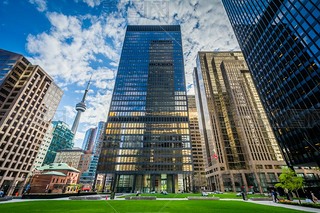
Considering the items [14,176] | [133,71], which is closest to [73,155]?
[14,176]

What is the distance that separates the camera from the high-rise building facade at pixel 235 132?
77.8 metres

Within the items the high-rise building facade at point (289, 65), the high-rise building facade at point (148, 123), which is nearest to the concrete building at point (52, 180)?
the high-rise building facade at point (148, 123)

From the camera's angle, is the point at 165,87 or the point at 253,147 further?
the point at 165,87

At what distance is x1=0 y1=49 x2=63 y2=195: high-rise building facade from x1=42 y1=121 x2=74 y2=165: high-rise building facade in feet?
263

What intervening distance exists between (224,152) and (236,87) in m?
47.6

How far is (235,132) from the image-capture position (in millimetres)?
92375

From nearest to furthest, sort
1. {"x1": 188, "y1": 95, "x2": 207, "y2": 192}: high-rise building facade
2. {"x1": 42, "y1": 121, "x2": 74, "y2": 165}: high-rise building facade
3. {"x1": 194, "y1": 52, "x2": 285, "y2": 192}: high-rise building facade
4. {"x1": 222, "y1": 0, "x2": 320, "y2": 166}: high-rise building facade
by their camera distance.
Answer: {"x1": 222, "y1": 0, "x2": 320, "y2": 166}: high-rise building facade < {"x1": 194, "y1": 52, "x2": 285, "y2": 192}: high-rise building facade < {"x1": 188, "y1": 95, "x2": 207, "y2": 192}: high-rise building facade < {"x1": 42, "y1": 121, "x2": 74, "y2": 165}: high-rise building facade

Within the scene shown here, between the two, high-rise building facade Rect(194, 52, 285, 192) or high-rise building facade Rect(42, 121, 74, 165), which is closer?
high-rise building facade Rect(194, 52, 285, 192)

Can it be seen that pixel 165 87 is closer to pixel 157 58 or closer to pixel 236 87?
pixel 157 58

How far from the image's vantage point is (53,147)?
452ft

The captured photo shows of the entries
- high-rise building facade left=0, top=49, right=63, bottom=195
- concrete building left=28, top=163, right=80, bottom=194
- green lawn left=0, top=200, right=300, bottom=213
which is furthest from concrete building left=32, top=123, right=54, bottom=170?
green lawn left=0, top=200, right=300, bottom=213

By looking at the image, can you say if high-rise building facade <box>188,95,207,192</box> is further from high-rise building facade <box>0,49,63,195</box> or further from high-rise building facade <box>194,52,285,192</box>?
high-rise building facade <box>0,49,63,195</box>

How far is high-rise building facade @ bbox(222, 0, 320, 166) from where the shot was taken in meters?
33.7

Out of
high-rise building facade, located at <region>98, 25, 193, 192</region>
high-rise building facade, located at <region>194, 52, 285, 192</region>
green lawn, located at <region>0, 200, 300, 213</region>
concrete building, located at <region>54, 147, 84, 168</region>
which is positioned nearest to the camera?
green lawn, located at <region>0, 200, 300, 213</region>
